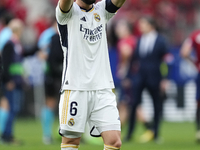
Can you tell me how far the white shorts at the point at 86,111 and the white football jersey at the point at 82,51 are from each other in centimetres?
8

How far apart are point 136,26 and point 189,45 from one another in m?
6.59

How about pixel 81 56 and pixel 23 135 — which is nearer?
pixel 81 56

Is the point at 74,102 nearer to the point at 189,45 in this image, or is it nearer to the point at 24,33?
the point at 189,45

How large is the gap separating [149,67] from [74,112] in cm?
515

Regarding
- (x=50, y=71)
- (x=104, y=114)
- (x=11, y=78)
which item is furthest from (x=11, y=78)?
(x=104, y=114)

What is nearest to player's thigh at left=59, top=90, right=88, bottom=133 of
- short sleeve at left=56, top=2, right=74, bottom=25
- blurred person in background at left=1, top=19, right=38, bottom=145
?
short sleeve at left=56, top=2, right=74, bottom=25

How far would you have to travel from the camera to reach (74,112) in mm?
5023

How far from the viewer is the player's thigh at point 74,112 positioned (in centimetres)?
502

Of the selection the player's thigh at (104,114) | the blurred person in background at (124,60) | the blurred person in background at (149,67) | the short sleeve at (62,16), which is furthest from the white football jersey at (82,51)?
the blurred person in background at (124,60)

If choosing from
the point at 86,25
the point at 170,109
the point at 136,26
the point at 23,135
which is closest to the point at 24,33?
the point at 136,26

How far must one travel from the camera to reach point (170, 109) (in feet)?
48.8

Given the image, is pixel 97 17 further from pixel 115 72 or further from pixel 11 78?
pixel 115 72

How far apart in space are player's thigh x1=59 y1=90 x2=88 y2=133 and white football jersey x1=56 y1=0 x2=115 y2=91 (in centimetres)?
9

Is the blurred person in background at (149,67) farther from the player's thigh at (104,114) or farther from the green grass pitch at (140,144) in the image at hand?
the player's thigh at (104,114)
